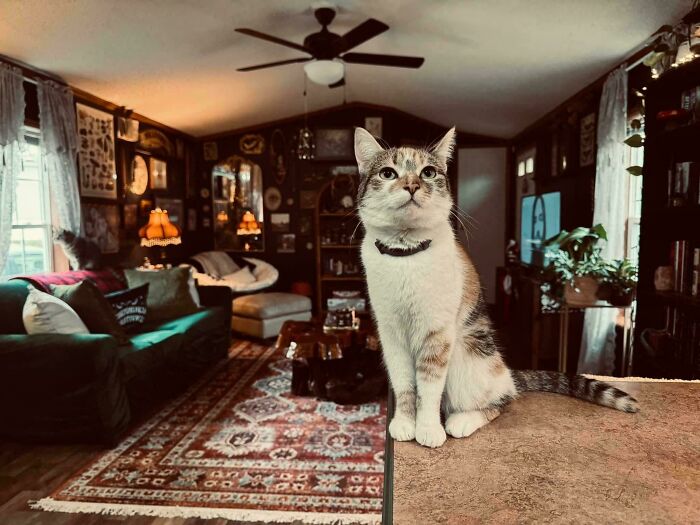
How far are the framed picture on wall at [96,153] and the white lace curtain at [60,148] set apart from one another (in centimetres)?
25

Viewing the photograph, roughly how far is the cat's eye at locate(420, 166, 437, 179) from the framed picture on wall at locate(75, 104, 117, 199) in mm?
3940

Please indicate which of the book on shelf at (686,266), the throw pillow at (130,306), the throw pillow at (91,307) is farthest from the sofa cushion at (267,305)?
the book on shelf at (686,266)

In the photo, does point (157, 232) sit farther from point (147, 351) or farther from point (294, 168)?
point (294, 168)

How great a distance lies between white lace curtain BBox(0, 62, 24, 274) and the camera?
2.99m

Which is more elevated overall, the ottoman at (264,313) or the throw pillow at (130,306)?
the throw pillow at (130,306)

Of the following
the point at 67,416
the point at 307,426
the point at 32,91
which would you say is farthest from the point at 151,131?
the point at 307,426

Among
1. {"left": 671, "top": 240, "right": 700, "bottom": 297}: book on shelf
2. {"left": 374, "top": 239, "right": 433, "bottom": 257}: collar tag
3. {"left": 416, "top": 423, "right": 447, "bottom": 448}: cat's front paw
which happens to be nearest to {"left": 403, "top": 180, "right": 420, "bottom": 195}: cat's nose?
{"left": 374, "top": 239, "right": 433, "bottom": 257}: collar tag

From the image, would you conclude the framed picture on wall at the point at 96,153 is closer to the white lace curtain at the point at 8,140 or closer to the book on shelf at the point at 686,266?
the white lace curtain at the point at 8,140

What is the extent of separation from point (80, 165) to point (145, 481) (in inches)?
115

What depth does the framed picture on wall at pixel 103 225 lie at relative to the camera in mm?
4086

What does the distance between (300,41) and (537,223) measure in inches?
124

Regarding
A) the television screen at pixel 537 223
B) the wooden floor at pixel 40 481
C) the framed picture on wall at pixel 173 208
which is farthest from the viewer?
the framed picture on wall at pixel 173 208

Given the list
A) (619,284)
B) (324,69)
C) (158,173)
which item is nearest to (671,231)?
(619,284)

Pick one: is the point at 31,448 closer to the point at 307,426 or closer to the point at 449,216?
the point at 307,426
